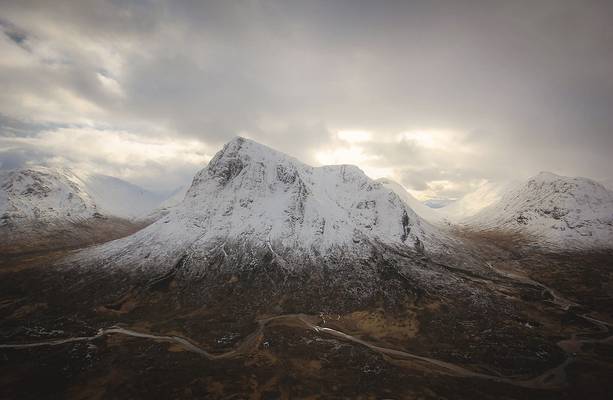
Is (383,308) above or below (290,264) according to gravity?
below

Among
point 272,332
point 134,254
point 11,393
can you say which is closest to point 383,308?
point 272,332

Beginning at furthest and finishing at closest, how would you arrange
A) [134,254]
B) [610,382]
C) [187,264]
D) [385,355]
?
[134,254] < [187,264] < [385,355] < [610,382]

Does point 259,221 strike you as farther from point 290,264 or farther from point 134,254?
point 134,254

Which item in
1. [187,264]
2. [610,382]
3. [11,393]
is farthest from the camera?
[187,264]

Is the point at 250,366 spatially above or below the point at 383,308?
below

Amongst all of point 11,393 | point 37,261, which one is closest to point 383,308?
point 11,393

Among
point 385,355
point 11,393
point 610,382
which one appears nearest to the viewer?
point 11,393

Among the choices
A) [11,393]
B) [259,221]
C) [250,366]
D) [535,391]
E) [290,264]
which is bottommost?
[11,393]

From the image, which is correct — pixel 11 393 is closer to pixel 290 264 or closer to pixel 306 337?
pixel 306 337

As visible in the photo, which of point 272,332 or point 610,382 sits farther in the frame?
point 272,332
